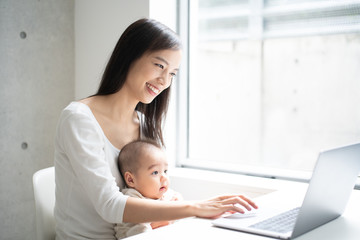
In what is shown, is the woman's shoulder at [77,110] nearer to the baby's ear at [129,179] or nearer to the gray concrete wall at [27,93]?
the baby's ear at [129,179]

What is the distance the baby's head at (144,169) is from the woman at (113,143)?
50mm

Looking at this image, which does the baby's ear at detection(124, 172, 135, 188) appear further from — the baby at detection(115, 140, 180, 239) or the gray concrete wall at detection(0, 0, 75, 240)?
the gray concrete wall at detection(0, 0, 75, 240)

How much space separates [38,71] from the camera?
2359 millimetres

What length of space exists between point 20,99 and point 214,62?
1.16m

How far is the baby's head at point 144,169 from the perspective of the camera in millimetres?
1516

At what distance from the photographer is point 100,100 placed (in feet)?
5.28

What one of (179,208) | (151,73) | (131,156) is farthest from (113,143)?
(179,208)

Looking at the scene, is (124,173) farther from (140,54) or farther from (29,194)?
(29,194)

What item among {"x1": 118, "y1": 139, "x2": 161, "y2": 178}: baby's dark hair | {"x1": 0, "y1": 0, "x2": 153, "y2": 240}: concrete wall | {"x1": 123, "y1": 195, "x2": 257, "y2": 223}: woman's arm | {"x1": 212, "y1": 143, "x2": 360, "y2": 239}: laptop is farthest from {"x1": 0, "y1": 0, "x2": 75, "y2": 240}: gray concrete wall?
{"x1": 212, "y1": 143, "x2": 360, "y2": 239}: laptop

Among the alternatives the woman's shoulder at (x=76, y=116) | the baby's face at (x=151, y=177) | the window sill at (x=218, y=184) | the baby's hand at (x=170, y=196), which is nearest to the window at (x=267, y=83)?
the window sill at (x=218, y=184)

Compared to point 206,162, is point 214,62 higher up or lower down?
higher up

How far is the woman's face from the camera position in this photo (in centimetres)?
156

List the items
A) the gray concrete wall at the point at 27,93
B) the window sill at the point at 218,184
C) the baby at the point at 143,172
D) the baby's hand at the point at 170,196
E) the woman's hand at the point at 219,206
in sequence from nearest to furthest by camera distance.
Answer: the woman's hand at the point at 219,206 < the baby at the point at 143,172 < the baby's hand at the point at 170,196 < the window sill at the point at 218,184 < the gray concrete wall at the point at 27,93

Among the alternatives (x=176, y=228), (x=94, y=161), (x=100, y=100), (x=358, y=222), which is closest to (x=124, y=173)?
(x=94, y=161)
